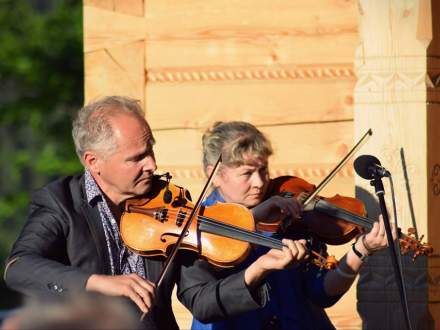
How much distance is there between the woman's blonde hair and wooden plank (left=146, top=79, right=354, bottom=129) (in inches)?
28.3

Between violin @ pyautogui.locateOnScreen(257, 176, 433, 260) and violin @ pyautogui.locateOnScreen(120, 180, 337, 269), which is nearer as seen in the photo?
violin @ pyautogui.locateOnScreen(120, 180, 337, 269)

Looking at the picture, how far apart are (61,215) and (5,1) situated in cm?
1125

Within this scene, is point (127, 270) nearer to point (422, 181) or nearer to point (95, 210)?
point (95, 210)

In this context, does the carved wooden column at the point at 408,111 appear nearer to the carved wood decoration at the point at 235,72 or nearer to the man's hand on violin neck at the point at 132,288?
the carved wood decoration at the point at 235,72

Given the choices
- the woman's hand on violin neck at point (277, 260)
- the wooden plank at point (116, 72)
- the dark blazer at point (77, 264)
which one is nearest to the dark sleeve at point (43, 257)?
the dark blazer at point (77, 264)

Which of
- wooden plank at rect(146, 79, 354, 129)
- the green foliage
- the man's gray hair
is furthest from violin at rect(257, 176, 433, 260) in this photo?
the green foliage

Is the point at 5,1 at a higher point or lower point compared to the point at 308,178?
higher

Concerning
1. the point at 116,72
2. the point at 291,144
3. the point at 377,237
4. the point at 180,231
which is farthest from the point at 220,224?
the point at 116,72

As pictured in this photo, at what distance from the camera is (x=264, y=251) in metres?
4.70

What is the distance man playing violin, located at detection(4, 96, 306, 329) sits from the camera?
Answer: 12.5 ft

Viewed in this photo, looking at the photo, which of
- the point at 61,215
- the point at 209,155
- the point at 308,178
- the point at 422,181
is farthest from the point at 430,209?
the point at 61,215

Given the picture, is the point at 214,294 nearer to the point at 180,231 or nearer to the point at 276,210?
the point at 180,231

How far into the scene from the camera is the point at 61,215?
12.6ft

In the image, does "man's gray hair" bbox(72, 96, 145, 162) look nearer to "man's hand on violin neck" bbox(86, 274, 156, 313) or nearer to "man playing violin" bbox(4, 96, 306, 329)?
"man playing violin" bbox(4, 96, 306, 329)
